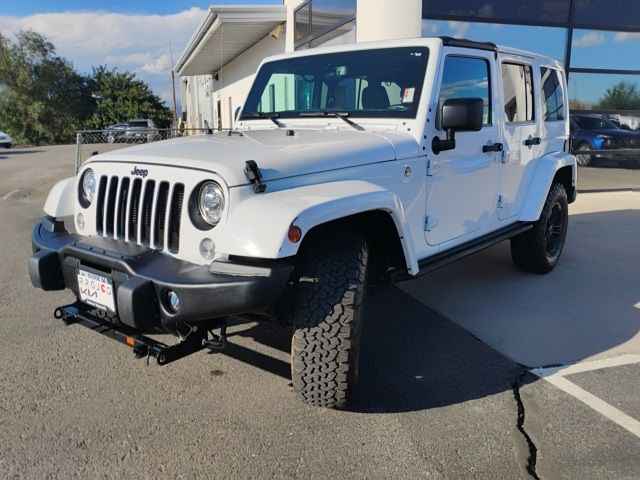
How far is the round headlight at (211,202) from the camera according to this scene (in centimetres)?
250

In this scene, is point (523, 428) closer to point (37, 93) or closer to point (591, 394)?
point (591, 394)

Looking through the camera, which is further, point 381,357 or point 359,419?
point 381,357

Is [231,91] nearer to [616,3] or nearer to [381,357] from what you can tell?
[616,3]

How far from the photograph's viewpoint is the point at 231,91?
1923 centimetres

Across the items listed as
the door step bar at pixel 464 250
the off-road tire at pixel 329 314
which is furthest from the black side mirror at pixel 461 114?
the off-road tire at pixel 329 314

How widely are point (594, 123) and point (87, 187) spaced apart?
9952 millimetres

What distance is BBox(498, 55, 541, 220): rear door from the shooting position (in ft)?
14.2

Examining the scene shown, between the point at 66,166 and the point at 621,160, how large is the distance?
581 inches

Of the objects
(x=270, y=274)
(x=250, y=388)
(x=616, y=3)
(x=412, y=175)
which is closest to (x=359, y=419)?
(x=250, y=388)

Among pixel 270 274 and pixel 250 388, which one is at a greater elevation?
pixel 270 274

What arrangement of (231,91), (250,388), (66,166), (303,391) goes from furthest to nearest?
(231,91) → (66,166) → (250,388) → (303,391)

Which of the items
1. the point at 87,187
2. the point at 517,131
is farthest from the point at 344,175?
the point at 517,131

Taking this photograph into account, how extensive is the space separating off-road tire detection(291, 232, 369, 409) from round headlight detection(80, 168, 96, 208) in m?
1.34

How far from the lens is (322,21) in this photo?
10617 mm
